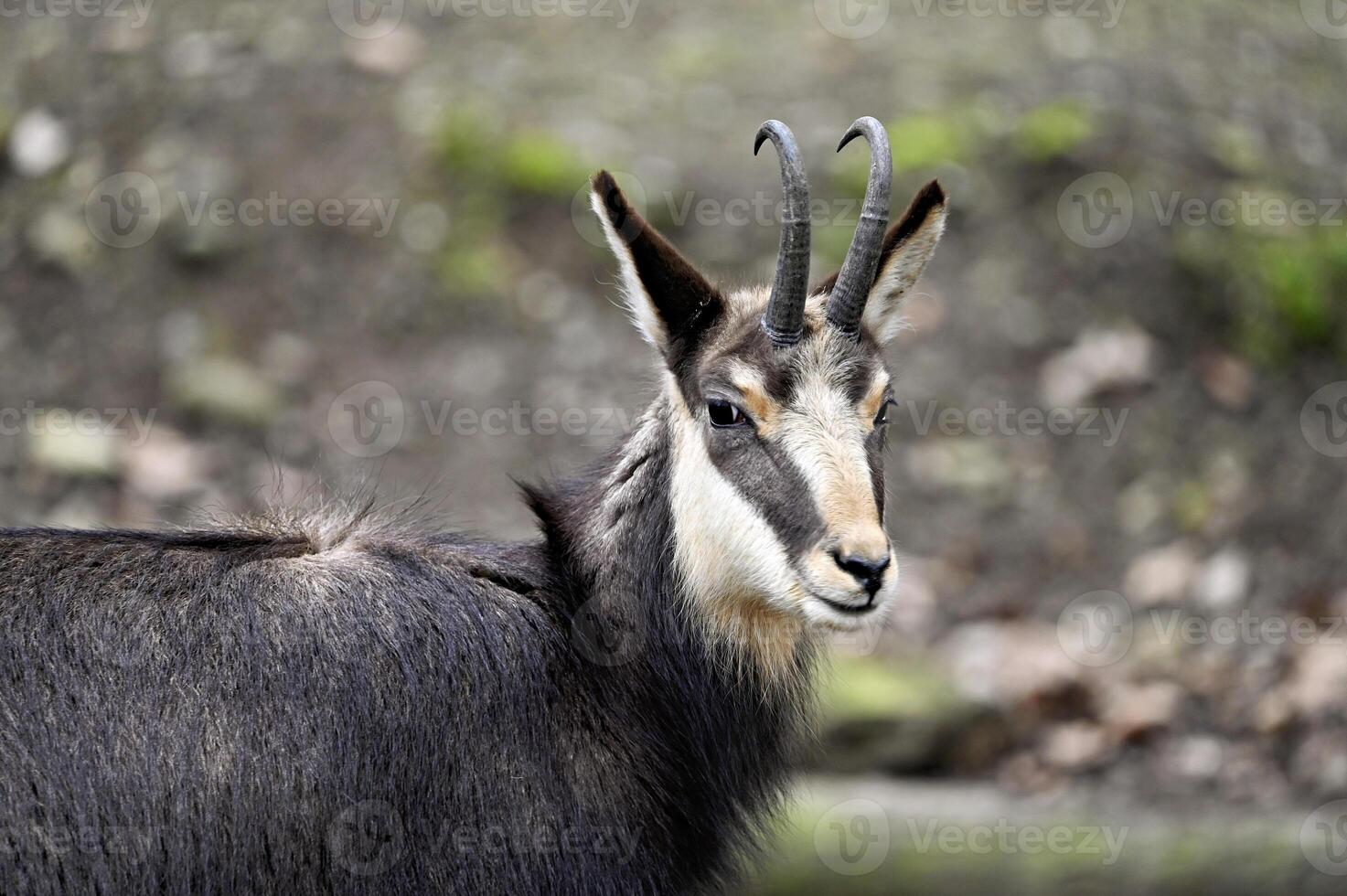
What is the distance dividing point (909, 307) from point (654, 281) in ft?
23.3

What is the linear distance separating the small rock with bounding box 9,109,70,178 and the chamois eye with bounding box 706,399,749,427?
31.6 feet

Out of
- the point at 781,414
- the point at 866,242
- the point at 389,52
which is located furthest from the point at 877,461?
the point at 389,52

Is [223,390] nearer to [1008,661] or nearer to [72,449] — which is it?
[72,449]

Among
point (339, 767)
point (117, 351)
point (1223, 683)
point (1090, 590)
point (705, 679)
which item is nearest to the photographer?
point (339, 767)

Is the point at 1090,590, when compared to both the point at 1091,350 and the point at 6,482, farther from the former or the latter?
the point at 6,482

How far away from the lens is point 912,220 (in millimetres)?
6555

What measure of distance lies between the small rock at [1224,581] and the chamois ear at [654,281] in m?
6.44

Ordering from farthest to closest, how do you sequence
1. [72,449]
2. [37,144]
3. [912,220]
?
[37,144] → [72,449] → [912,220]

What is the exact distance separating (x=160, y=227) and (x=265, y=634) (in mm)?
8356

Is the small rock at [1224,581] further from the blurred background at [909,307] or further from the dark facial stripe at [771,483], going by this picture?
the dark facial stripe at [771,483]

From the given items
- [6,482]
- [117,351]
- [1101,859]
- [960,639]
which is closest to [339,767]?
[1101,859]

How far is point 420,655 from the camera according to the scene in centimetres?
596

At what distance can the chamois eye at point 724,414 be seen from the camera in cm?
611

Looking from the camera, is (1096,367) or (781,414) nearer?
(781,414)
